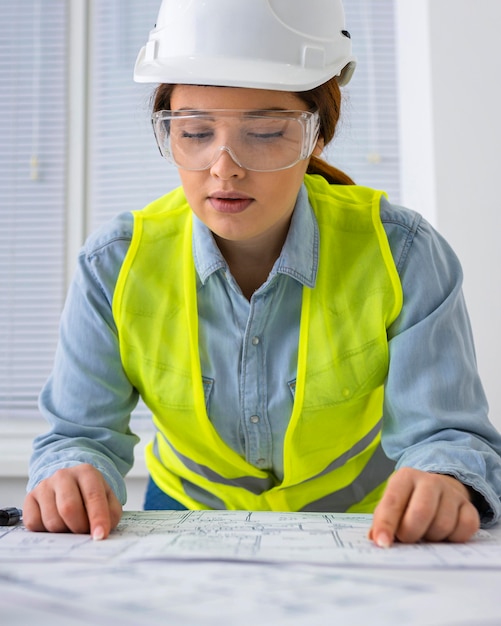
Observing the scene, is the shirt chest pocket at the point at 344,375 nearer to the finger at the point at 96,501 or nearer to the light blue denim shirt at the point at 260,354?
the light blue denim shirt at the point at 260,354

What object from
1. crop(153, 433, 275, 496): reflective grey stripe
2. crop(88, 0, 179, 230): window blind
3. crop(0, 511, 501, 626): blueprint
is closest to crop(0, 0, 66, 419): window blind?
crop(88, 0, 179, 230): window blind

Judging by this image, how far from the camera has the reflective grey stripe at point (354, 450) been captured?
3.98 feet

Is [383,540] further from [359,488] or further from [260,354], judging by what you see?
[359,488]

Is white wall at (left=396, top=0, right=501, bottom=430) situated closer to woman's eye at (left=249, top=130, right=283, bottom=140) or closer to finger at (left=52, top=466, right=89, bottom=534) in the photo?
woman's eye at (left=249, top=130, right=283, bottom=140)

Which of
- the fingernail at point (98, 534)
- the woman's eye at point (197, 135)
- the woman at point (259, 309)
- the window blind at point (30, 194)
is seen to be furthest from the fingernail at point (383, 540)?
the window blind at point (30, 194)

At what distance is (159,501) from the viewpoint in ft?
4.44

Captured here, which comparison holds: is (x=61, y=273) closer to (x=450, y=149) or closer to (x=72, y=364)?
(x=450, y=149)

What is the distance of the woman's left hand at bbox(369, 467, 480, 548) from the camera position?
2.55 feet

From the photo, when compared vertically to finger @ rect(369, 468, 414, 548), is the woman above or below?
above

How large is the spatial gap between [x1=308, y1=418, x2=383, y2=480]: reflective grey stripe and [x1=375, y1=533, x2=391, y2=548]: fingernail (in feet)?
1.48

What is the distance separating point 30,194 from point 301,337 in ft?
6.03

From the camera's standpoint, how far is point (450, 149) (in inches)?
79.6

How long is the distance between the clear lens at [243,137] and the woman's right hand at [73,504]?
43 centimetres

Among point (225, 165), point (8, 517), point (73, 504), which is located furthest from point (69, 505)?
point (225, 165)
